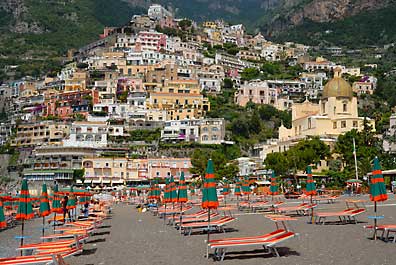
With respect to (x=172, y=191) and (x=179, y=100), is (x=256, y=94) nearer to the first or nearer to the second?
(x=179, y=100)

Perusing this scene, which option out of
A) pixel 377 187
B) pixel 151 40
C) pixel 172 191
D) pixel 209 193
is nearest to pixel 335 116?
pixel 172 191

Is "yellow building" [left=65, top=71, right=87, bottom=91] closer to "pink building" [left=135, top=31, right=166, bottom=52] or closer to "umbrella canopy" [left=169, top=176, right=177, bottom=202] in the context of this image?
"pink building" [left=135, top=31, right=166, bottom=52]

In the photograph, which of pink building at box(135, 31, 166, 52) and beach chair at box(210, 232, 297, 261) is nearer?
beach chair at box(210, 232, 297, 261)

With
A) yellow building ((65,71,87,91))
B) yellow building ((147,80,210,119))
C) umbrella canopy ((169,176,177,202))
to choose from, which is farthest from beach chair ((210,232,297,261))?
yellow building ((65,71,87,91))

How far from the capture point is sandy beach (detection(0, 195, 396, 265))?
13.8 meters

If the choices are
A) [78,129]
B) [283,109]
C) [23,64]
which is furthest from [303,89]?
[23,64]

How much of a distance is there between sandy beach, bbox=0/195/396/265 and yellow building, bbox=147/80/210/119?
79990 mm

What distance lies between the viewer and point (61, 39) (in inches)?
7008

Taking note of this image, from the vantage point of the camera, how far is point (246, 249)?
1593 centimetres

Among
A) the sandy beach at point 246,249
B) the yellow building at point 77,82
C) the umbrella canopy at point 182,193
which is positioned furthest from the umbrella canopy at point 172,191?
the yellow building at point 77,82

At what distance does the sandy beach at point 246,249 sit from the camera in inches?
543

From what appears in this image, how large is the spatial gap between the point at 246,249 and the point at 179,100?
93.1 metres

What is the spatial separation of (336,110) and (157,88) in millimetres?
49910

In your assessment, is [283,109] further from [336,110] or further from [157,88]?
[336,110]
